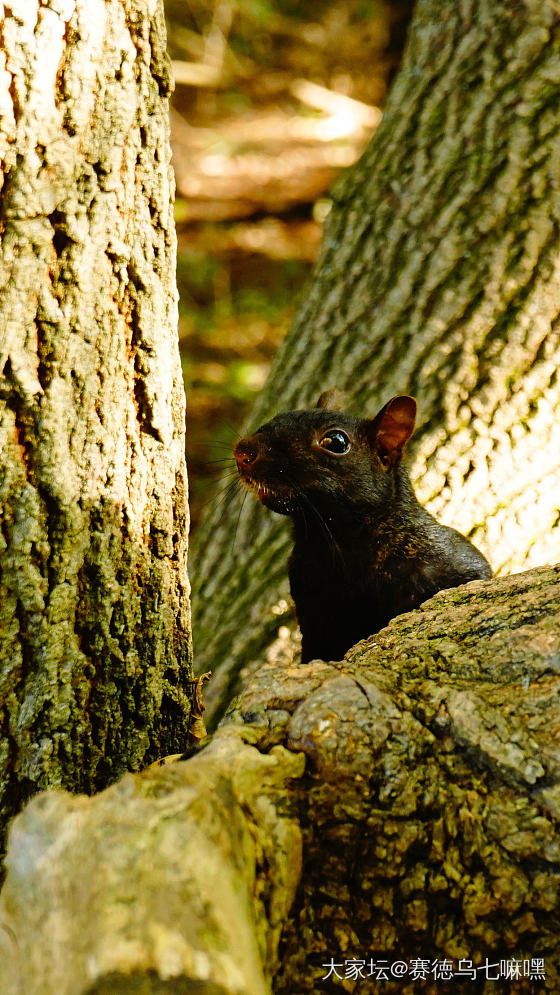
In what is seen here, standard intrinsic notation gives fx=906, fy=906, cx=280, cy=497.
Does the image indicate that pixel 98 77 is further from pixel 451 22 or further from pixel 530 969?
pixel 451 22

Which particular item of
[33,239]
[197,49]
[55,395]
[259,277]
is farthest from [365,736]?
[197,49]

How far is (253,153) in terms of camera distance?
9.79m

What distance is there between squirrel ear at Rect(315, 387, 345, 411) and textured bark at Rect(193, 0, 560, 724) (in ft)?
0.59

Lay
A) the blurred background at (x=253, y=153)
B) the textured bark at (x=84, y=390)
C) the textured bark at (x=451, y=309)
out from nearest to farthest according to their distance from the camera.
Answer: the textured bark at (x=84, y=390) → the textured bark at (x=451, y=309) → the blurred background at (x=253, y=153)

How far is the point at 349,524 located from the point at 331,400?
589mm

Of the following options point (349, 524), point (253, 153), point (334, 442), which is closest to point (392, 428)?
point (334, 442)

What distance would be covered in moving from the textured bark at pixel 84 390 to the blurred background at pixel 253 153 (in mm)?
4216

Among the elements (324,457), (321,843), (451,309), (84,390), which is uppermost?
(451,309)

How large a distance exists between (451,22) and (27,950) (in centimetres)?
440

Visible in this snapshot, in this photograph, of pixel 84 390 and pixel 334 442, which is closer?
pixel 84 390

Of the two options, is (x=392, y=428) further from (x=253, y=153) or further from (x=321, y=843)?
(x=253, y=153)

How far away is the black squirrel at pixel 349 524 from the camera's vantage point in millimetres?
2982

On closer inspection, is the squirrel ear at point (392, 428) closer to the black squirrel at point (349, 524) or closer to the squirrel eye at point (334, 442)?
the black squirrel at point (349, 524)

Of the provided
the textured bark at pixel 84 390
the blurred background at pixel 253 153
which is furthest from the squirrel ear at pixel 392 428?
the blurred background at pixel 253 153
